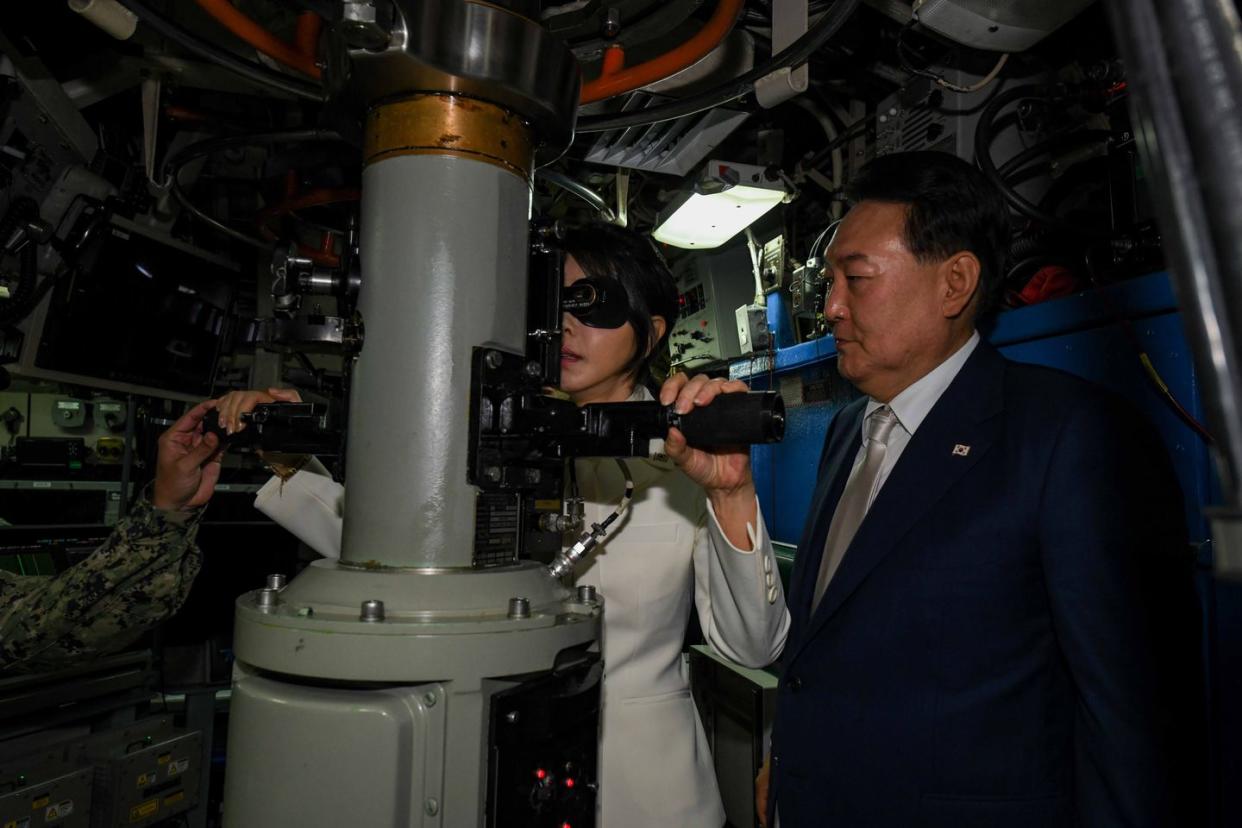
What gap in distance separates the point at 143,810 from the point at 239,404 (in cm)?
265

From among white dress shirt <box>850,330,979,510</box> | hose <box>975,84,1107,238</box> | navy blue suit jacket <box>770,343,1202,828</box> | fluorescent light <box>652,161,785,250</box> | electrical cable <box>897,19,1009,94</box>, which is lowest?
navy blue suit jacket <box>770,343,1202,828</box>

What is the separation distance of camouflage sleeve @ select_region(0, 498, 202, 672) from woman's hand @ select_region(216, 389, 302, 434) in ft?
0.91

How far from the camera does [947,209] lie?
1463mm

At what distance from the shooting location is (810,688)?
130 cm

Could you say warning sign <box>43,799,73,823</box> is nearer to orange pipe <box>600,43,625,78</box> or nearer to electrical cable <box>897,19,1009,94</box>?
orange pipe <box>600,43,625,78</box>

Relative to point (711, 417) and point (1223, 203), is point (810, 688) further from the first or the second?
point (1223, 203)

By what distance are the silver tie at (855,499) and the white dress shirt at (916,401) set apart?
1 centimetres

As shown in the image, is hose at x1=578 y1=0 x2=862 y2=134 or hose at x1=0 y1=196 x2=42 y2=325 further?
hose at x1=0 y1=196 x2=42 y2=325

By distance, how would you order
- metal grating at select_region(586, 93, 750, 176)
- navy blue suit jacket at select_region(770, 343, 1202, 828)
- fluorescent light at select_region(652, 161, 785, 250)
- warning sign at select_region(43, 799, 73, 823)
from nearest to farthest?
navy blue suit jacket at select_region(770, 343, 1202, 828), metal grating at select_region(586, 93, 750, 176), fluorescent light at select_region(652, 161, 785, 250), warning sign at select_region(43, 799, 73, 823)

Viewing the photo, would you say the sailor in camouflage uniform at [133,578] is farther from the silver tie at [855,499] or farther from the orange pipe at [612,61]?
the silver tie at [855,499]

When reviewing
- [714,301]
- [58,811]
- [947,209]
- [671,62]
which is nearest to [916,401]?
[947,209]

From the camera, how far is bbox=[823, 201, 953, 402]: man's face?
144cm

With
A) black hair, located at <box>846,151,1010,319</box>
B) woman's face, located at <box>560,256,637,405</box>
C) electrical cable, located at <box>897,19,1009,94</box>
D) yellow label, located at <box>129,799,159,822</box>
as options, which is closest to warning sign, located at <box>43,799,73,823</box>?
yellow label, located at <box>129,799,159,822</box>

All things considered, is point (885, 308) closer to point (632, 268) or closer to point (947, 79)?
point (632, 268)
